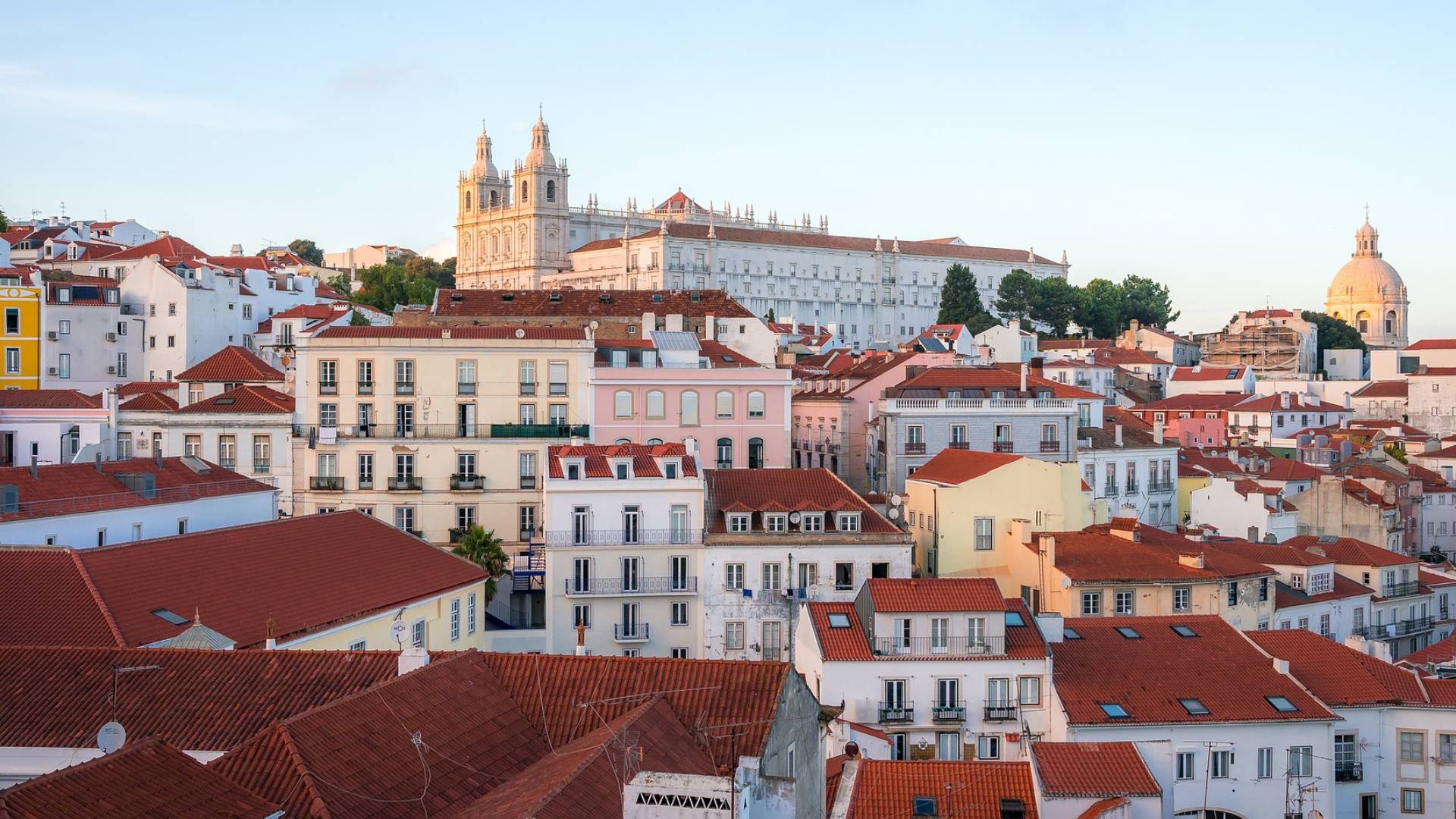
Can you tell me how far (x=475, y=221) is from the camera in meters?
160

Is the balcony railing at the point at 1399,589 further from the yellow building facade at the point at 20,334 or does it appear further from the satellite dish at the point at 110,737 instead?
the yellow building facade at the point at 20,334

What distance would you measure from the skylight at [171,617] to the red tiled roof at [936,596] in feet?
48.2

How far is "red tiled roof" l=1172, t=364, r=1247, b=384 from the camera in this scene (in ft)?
332

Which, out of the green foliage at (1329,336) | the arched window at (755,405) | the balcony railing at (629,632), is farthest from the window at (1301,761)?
the green foliage at (1329,336)

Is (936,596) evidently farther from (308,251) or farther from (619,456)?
(308,251)

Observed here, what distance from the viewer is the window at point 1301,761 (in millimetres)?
30953

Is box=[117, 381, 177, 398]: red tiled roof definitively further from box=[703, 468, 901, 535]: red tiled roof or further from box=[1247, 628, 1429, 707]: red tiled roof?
box=[1247, 628, 1429, 707]: red tiled roof

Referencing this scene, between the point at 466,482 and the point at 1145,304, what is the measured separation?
370ft

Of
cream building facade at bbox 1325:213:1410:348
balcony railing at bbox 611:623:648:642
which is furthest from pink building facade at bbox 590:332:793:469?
cream building facade at bbox 1325:213:1410:348

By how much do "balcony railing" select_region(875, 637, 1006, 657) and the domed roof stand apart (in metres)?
151

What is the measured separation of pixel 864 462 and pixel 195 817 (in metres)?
45.2

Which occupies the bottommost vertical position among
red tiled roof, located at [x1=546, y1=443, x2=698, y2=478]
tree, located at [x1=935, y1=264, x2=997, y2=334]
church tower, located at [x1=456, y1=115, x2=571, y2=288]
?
red tiled roof, located at [x1=546, y1=443, x2=698, y2=478]

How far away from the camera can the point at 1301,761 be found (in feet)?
102

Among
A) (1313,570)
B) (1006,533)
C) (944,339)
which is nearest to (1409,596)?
(1313,570)
